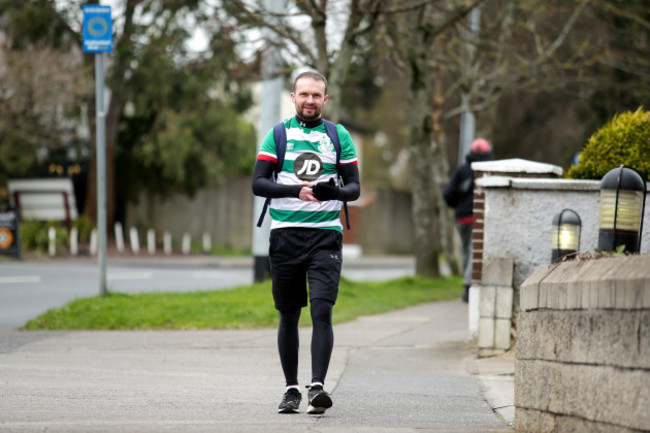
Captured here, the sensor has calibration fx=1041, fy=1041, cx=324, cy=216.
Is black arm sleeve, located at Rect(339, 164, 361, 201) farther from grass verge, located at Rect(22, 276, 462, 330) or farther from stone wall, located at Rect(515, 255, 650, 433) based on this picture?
grass verge, located at Rect(22, 276, 462, 330)

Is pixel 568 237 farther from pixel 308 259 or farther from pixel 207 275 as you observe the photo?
pixel 207 275

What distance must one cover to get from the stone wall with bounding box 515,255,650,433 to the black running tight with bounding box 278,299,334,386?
1.05 m

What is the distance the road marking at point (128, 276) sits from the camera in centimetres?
1870

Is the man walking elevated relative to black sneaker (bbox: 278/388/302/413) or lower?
elevated

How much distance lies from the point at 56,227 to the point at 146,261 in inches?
126

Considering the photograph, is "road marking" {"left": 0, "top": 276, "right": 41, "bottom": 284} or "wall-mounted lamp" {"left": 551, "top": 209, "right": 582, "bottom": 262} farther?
"road marking" {"left": 0, "top": 276, "right": 41, "bottom": 284}

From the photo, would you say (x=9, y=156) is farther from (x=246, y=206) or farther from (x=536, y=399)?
(x=536, y=399)

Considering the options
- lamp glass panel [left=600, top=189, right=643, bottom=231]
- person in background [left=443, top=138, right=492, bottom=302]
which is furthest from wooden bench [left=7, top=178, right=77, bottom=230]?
lamp glass panel [left=600, top=189, right=643, bottom=231]

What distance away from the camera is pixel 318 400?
560 centimetres

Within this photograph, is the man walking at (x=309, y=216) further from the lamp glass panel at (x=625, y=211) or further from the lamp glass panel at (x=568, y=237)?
the lamp glass panel at (x=568, y=237)

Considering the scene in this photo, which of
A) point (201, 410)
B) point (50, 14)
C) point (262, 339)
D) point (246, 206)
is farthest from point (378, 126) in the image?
point (201, 410)

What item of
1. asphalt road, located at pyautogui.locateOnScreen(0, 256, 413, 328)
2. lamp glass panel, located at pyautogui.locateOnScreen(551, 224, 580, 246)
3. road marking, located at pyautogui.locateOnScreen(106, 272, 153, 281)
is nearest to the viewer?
lamp glass panel, located at pyautogui.locateOnScreen(551, 224, 580, 246)

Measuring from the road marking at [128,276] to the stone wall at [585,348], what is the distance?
1391 cm

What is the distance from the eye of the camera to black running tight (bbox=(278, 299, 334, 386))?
5.73 meters
